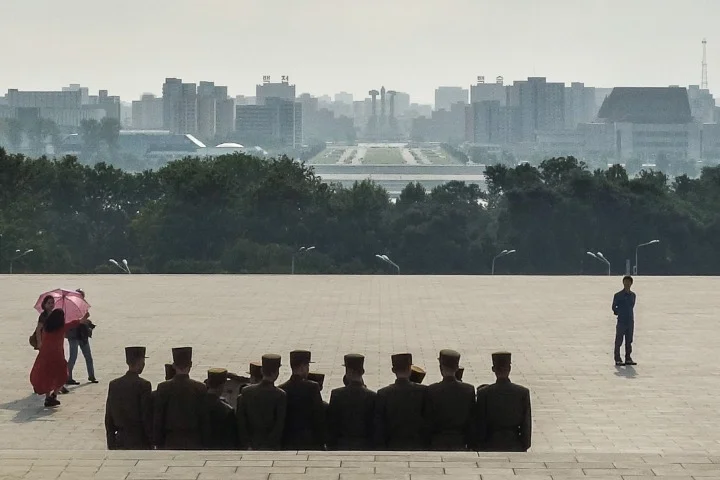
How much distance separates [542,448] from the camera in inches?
464

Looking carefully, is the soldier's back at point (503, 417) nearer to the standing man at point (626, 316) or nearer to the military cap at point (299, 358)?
the military cap at point (299, 358)

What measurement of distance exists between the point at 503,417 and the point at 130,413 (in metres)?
2.86

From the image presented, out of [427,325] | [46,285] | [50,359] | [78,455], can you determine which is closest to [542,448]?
[78,455]

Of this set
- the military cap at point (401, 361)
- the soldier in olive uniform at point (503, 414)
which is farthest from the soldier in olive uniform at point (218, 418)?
the soldier in olive uniform at point (503, 414)

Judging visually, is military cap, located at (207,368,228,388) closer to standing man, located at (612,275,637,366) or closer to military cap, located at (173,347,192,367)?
military cap, located at (173,347,192,367)

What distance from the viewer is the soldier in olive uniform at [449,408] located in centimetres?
962

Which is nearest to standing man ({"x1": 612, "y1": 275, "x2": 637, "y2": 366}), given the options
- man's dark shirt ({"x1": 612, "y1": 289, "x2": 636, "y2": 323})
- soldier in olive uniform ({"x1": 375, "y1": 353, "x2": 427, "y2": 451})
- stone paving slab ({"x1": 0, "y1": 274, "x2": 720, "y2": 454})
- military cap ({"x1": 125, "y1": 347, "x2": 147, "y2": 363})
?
man's dark shirt ({"x1": 612, "y1": 289, "x2": 636, "y2": 323})

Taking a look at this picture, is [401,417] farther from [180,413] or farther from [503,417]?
[180,413]

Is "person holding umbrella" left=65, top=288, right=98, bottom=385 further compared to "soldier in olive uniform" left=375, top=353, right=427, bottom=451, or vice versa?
"person holding umbrella" left=65, top=288, right=98, bottom=385

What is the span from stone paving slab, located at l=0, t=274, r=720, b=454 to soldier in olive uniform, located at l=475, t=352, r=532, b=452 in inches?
11.4

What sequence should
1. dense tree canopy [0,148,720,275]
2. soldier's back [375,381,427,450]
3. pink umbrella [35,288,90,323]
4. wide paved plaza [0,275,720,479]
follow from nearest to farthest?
1. soldier's back [375,381,427,450]
2. wide paved plaza [0,275,720,479]
3. pink umbrella [35,288,90,323]
4. dense tree canopy [0,148,720,275]

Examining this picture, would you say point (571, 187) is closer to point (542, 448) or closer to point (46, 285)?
point (46, 285)

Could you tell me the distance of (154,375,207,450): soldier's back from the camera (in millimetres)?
9766

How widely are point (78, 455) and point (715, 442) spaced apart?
5.81 meters
